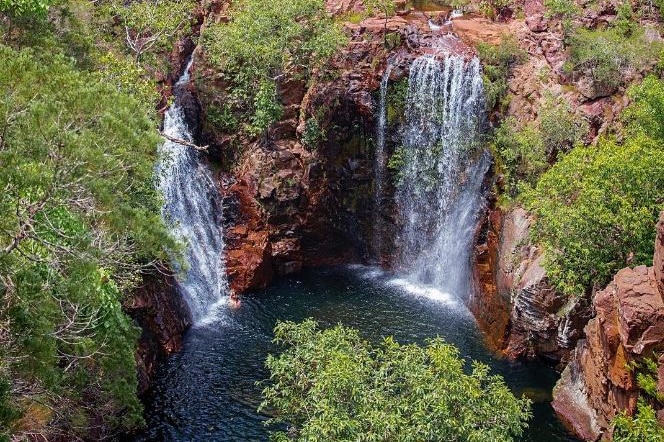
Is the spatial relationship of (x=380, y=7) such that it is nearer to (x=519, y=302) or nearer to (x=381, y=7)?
(x=381, y=7)

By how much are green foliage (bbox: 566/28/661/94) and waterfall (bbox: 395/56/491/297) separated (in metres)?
5.17

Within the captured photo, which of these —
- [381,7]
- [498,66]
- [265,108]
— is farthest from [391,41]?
[265,108]

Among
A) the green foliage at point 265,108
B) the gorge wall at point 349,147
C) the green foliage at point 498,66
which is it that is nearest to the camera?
the gorge wall at point 349,147

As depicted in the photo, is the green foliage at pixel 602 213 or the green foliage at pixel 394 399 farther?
the green foliage at pixel 602 213

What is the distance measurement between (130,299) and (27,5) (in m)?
10.9

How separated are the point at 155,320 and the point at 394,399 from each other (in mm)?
14527

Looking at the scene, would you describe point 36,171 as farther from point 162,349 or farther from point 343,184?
point 343,184

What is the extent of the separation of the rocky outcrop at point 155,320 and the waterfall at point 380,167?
511 inches

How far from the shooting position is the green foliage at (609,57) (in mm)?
28062

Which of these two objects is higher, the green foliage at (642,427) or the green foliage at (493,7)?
the green foliage at (493,7)

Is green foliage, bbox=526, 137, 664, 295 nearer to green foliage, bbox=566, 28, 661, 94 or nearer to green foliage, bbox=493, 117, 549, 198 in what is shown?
green foliage, bbox=493, 117, 549, 198

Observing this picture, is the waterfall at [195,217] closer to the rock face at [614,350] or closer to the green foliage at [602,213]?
the green foliage at [602,213]

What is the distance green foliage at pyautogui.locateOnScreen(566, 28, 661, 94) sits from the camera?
2806 centimetres

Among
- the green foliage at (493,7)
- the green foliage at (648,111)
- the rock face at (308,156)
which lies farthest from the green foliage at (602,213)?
the green foliage at (493,7)
